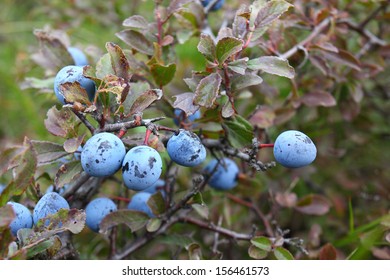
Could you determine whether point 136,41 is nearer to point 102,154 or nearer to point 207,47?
point 207,47

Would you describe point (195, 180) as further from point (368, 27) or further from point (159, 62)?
point (368, 27)

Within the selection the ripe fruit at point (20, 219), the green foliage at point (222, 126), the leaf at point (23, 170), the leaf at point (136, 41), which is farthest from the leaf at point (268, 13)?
the ripe fruit at point (20, 219)

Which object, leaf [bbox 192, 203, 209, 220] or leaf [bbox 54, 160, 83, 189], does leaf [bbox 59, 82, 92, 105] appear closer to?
leaf [bbox 54, 160, 83, 189]

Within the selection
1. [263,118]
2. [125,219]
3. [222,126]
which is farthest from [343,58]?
[125,219]

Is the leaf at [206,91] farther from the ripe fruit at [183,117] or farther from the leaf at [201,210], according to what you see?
the leaf at [201,210]

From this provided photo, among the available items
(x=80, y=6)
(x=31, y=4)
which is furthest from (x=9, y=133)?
(x=31, y=4)

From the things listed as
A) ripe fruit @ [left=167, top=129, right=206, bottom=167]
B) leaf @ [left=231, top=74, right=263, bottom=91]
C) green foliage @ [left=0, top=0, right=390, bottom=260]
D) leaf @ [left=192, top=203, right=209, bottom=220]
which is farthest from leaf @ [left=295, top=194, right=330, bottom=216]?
ripe fruit @ [left=167, top=129, right=206, bottom=167]
